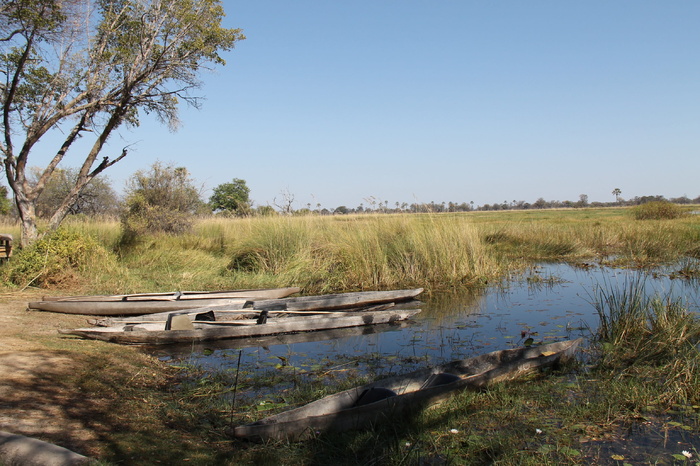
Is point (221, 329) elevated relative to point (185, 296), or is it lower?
lower

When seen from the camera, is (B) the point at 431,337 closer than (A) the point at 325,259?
Yes

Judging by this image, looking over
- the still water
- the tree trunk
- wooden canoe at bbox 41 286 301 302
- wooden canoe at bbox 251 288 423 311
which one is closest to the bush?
the still water

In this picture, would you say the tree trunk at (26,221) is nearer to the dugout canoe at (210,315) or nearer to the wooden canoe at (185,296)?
the wooden canoe at (185,296)

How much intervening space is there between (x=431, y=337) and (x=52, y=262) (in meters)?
7.55

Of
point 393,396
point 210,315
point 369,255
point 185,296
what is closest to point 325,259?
point 369,255

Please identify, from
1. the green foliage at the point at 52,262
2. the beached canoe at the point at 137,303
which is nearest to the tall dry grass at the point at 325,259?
the green foliage at the point at 52,262

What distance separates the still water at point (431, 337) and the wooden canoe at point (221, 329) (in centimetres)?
11

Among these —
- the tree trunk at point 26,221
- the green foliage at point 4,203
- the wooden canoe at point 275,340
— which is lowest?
the wooden canoe at point 275,340

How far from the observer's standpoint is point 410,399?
12.4 feet

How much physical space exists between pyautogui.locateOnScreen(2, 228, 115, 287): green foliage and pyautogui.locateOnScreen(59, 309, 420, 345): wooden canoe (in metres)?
4.01

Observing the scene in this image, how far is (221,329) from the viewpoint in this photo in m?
7.05

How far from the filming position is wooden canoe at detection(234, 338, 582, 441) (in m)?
3.42

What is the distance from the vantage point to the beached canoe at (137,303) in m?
8.11

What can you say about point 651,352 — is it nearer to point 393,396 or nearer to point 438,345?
point 438,345
